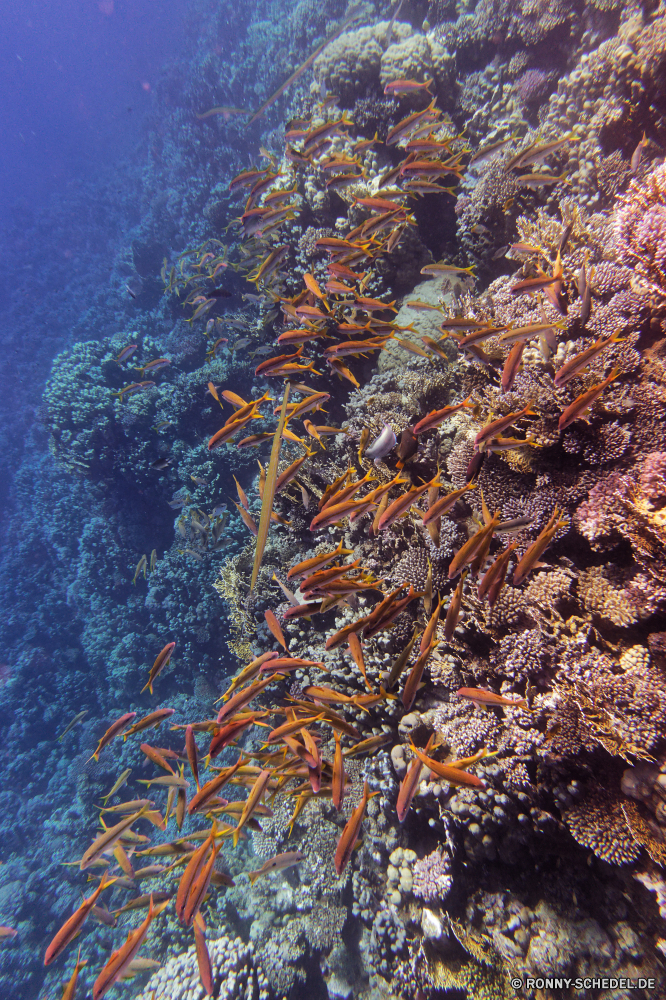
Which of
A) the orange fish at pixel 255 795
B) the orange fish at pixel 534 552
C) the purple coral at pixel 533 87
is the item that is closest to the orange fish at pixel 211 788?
the orange fish at pixel 255 795

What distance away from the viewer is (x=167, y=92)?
78.3 feet

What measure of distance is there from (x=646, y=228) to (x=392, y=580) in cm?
409

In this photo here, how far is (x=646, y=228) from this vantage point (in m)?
3.69

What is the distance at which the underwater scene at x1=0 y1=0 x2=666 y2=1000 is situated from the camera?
8.48 ft

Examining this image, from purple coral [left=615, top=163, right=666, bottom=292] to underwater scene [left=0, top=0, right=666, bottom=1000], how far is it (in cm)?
3

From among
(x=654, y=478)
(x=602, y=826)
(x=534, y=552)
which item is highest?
(x=654, y=478)

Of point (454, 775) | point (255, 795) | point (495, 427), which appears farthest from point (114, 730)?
point (495, 427)

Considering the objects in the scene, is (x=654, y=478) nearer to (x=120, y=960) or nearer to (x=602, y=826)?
(x=602, y=826)

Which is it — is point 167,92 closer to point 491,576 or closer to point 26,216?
point 26,216

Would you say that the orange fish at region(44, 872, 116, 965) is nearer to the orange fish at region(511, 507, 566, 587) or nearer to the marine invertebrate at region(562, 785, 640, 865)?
the marine invertebrate at region(562, 785, 640, 865)

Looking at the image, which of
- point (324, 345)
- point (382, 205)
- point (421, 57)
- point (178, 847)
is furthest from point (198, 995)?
point (421, 57)

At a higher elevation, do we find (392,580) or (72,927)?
→ (392,580)

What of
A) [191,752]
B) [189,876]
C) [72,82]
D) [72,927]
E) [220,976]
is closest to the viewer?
[189,876]

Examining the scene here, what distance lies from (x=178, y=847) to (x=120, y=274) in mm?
24554
